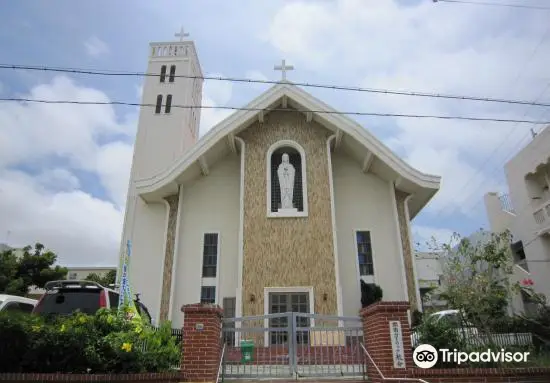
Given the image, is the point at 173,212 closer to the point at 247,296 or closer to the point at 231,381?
the point at 247,296

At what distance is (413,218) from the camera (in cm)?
1761

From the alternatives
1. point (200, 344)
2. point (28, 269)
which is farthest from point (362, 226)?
point (28, 269)

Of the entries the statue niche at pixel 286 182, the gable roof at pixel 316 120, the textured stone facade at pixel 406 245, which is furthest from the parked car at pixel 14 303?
the textured stone facade at pixel 406 245

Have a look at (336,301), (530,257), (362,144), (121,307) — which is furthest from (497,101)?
(530,257)

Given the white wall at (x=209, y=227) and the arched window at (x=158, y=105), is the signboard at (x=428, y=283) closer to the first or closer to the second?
the white wall at (x=209, y=227)

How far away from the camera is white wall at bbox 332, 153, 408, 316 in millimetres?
14469

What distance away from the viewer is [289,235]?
47.2 ft

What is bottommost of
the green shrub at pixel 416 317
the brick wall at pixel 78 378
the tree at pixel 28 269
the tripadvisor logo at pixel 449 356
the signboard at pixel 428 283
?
the brick wall at pixel 78 378

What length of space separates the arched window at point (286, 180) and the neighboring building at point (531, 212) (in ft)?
37.7

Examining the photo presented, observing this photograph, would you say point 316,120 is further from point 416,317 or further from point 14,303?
point 14,303

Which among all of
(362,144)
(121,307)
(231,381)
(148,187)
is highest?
(362,144)

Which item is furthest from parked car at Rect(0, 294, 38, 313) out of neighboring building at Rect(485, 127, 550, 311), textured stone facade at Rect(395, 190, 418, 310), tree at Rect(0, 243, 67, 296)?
neighboring building at Rect(485, 127, 550, 311)

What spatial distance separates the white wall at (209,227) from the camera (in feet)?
48.3

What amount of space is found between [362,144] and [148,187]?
7.78 metres
